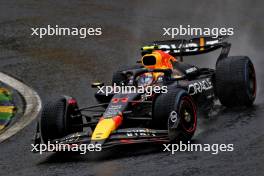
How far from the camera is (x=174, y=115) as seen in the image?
9.54 metres

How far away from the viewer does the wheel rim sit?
384 inches

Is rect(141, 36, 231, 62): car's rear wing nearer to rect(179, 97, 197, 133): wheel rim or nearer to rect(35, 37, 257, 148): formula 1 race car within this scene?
rect(35, 37, 257, 148): formula 1 race car

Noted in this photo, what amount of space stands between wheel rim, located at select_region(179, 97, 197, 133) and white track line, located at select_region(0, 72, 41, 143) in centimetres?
302

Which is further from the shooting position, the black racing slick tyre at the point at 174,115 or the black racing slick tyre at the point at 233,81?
the black racing slick tyre at the point at 233,81

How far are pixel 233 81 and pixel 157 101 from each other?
6.98ft

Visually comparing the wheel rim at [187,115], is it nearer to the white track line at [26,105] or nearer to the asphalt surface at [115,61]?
the asphalt surface at [115,61]

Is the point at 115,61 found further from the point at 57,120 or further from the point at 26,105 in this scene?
the point at 57,120

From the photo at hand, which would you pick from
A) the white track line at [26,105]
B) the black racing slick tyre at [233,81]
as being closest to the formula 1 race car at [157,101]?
the black racing slick tyre at [233,81]

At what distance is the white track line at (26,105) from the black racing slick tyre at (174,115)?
286cm

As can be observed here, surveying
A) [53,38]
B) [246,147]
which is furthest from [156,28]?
[246,147]

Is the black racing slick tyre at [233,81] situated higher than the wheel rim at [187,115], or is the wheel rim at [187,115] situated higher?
the black racing slick tyre at [233,81]

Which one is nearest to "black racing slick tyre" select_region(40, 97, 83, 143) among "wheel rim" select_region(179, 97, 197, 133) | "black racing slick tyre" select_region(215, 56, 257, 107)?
"wheel rim" select_region(179, 97, 197, 133)

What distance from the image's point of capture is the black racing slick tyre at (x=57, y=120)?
32.8ft

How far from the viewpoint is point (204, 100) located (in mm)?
11727
